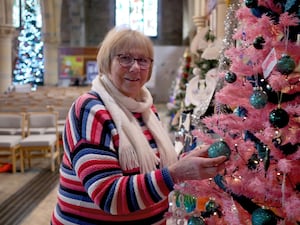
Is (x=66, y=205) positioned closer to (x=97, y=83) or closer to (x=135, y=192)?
(x=135, y=192)

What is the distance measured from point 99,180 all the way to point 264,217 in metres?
0.49

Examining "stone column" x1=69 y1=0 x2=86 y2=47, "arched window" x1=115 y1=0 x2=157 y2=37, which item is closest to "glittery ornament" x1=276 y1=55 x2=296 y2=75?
"stone column" x1=69 y1=0 x2=86 y2=47

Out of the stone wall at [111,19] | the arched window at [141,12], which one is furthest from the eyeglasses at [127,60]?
the arched window at [141,12]

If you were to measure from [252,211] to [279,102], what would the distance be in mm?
353

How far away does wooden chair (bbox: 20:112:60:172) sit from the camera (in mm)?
6188

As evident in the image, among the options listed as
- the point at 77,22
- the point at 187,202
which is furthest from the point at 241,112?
the point at 77,22

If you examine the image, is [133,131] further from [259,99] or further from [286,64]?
[286,64]

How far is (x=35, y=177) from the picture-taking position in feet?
19.7

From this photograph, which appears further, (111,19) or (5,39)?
(111,19)

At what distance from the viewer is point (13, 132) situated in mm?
6781

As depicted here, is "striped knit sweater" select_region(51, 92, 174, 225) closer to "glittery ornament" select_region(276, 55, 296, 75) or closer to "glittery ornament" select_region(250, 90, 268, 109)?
"glittery ornament" select_region(250, 90, 268, 109)

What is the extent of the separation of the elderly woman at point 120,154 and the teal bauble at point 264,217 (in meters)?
0.17

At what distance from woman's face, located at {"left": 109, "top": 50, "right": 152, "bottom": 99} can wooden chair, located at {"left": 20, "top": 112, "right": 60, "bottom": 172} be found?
192 inches

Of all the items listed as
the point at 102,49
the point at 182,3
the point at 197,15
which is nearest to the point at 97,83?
the point at 102,49
